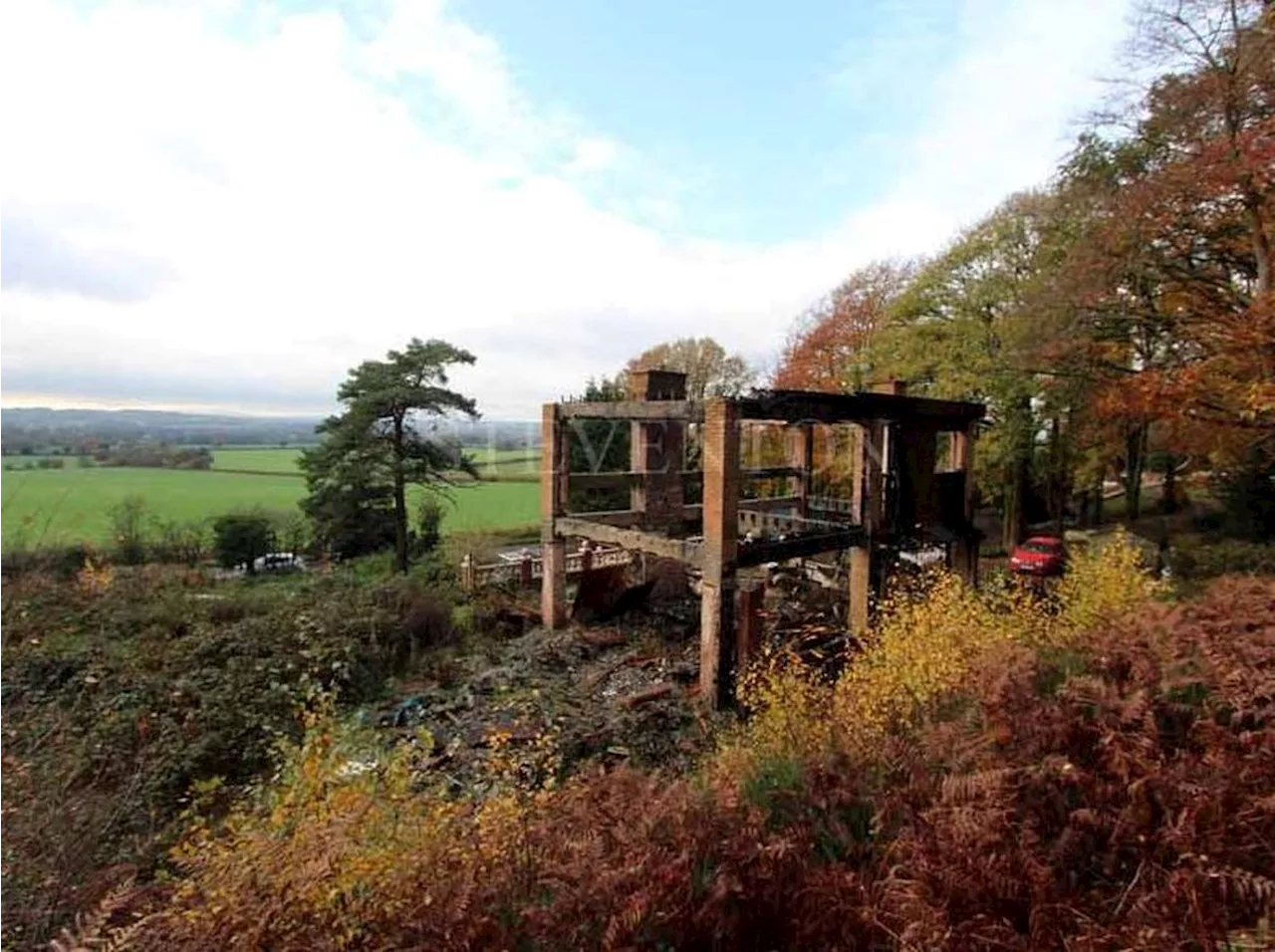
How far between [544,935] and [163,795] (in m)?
6.62

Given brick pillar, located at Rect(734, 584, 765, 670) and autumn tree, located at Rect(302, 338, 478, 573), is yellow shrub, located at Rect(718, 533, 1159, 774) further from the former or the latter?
autumn tree, located at Rect(302, 338, 478, 573)

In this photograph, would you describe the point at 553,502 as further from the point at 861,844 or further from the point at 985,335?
the point at 985,335

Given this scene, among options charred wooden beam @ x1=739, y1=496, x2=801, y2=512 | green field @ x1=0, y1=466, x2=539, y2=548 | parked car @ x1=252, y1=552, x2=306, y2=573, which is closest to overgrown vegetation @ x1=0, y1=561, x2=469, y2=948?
green field @ x1=0, y1=466, x2=539, y2=548

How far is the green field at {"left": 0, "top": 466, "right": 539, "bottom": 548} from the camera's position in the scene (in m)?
13.6

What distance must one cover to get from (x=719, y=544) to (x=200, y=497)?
27978mm

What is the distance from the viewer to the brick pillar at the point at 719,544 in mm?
10609

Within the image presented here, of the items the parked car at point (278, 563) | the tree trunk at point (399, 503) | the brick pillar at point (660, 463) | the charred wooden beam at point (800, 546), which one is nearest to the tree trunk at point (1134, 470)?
the charred wooden beam at point (800, 546)

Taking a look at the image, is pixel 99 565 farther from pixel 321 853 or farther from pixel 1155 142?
pixel 1155 142

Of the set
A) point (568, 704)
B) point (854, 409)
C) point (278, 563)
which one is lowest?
point (278, 563)

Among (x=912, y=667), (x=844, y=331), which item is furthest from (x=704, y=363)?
(x=912, y=667)

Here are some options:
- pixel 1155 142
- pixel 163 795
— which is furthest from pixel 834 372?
pixel 163 795

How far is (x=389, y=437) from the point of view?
2231 centimetres

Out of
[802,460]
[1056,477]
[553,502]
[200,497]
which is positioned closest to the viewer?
[553,502]

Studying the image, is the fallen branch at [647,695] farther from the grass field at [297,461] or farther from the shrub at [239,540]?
the shrub at [239,540]
